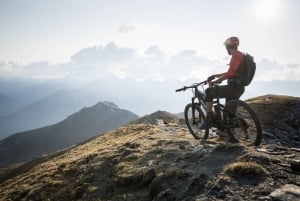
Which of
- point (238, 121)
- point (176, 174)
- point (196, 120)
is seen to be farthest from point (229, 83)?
point (176, 174)

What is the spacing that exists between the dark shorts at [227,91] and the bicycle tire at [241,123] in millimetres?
468

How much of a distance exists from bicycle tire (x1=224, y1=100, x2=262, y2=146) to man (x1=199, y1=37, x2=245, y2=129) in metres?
0.59

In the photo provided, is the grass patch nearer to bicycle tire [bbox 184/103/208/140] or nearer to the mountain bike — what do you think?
the mountain bike

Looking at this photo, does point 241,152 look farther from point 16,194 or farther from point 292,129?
point 292,129

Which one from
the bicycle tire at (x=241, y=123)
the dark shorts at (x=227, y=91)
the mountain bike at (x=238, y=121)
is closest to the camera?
the mountain bike at (x=238, y=121)

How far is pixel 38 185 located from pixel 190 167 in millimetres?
9584

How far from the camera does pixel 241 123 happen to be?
13.9 m

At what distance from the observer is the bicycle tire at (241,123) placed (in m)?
13.2

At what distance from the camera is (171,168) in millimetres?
11930

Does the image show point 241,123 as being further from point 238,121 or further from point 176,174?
point 176,174

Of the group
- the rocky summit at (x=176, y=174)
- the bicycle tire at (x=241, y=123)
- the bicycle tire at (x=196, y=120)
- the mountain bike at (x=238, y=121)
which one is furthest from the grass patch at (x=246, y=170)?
the bicycle tire at (x=196, y=120)

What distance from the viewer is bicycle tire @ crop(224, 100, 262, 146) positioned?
43.2 ft

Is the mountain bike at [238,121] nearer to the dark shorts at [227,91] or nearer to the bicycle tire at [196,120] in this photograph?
the dark shorts at [227,91]

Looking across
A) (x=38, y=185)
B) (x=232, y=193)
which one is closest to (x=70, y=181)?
(x=38, y=185)
